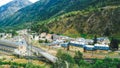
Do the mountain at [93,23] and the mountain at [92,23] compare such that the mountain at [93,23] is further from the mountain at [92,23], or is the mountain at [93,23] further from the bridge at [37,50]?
the bridge at [37,50]

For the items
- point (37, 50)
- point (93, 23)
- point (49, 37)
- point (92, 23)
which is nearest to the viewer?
point (37, 50)

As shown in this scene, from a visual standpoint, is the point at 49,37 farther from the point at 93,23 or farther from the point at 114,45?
the point at 114,45

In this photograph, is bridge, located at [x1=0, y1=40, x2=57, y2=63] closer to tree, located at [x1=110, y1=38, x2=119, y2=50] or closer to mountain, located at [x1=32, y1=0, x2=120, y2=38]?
tree, located at [x1=110, y1=38, x2=119, y2=50]

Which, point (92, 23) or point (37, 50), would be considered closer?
point (37, 50)

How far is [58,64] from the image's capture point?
67.6 m

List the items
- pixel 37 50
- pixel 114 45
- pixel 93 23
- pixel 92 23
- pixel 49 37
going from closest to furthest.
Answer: pixel 114 45
pixel 37 50
pixel 49 37
pixel 93 23
pixel 92 23

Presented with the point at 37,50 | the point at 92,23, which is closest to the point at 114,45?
the point at 37,50

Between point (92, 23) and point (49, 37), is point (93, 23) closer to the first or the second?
point (92, 23)

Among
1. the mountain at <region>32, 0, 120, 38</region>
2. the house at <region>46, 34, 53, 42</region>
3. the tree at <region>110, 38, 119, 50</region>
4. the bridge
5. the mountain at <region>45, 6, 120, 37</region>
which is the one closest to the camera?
the bridge

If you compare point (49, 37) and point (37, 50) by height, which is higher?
point (49, 37)

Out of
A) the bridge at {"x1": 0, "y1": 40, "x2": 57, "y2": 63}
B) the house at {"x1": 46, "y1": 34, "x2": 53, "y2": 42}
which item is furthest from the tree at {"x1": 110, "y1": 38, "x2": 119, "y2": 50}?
the house at {"x1": 46, "y1": 34, "x2": 53, "y2": 42}

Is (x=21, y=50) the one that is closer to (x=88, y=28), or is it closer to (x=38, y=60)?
(x=38, y=60)

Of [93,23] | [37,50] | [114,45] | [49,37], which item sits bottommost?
[37,50]

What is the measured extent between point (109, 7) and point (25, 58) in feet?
277
